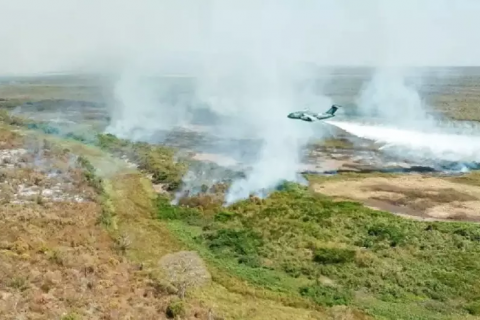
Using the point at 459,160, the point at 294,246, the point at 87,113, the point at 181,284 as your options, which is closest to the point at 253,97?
the point at 87,113

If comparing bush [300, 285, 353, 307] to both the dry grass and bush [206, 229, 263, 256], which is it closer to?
bush [206, 229, 263, 256]

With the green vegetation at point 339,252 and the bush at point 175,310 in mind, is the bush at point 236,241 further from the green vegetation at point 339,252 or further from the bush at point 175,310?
the bush at point 175,310

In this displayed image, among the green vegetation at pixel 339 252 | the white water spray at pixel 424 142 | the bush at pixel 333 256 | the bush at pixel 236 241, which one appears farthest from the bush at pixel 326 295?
the white water spray at pixel 424 142

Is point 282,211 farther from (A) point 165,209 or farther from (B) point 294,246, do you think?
(A) point 165,209

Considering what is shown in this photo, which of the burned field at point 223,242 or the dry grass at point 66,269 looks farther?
the burned field at point 223,242

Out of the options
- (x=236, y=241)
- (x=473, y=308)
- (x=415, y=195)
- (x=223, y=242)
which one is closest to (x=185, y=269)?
(x=223, y=242)

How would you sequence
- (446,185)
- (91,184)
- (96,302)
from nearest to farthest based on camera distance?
(96,302) < (91,184) < (446,185)

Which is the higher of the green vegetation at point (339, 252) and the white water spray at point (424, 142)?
the green vegetation at point (339, 252)
